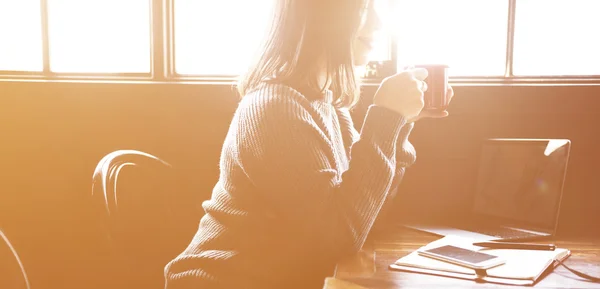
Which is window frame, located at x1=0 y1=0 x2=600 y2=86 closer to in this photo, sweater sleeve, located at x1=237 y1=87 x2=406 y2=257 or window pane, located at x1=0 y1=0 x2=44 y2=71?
window pane, located at x1=0 y1=0 x2=44 y2=71

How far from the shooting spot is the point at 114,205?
1346 millimetres

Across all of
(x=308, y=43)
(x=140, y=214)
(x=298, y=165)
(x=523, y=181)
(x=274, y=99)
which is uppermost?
(x=308, y=43)

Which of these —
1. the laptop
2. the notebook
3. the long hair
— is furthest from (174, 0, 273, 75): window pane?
the notebook

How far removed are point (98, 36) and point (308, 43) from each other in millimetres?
1222

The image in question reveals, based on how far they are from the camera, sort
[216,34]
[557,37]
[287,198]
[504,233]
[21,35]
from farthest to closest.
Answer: [21,35] < [216,34] < [557,37] < [504,233] < [287,198]

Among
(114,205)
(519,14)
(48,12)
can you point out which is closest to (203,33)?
(48,12)

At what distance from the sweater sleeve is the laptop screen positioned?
540mm

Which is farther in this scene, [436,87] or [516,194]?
[516,194]

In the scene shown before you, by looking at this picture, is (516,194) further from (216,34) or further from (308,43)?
(216,34)

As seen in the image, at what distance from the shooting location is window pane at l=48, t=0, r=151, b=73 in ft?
7.11

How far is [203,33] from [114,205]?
97 cm

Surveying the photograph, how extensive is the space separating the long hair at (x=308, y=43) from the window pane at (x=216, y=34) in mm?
735

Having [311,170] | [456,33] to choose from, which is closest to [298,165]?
[311,170]

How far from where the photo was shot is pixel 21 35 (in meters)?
2.26
